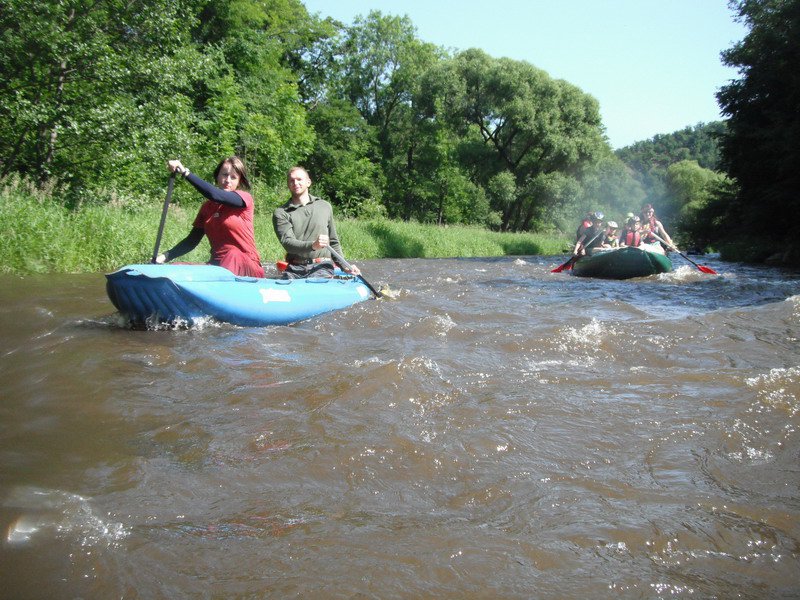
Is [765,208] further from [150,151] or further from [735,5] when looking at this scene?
[150,151]

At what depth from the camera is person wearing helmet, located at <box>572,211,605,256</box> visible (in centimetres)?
Answer: 1360

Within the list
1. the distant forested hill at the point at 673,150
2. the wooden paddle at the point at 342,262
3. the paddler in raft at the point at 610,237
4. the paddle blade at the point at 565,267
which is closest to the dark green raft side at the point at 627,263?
the paddle blade at the point at 565,267

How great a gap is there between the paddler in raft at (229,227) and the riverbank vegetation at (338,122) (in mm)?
3671

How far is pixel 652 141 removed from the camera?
14988 cm

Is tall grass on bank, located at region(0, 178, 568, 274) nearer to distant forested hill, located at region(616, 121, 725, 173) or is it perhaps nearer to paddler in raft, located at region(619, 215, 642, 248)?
paddler in raft, located at region(619, 215, 642, 248)

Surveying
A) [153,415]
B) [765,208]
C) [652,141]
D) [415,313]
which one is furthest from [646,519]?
[652,141]

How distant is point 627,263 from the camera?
11.9 metres

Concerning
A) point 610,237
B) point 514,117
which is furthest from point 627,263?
point 514,117

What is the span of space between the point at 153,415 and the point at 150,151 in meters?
9.32

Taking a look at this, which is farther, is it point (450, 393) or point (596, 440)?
point (450, 393)

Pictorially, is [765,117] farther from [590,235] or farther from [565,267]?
[565,267]

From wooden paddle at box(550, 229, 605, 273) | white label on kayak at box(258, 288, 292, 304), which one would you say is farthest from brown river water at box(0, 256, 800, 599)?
wooden paddle at box(550, 229, 605, 273)

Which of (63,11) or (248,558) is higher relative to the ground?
(63,11)

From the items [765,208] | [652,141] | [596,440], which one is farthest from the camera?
[652,141]
